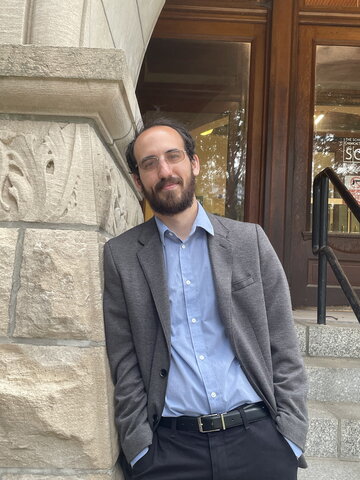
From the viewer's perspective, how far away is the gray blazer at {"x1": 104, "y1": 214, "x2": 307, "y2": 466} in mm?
1527

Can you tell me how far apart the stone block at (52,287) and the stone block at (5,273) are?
0.10 ft

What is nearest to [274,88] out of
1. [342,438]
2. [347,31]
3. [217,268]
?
[347,31]

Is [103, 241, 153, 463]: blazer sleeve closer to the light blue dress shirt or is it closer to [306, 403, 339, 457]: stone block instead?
the light blue dress shirt

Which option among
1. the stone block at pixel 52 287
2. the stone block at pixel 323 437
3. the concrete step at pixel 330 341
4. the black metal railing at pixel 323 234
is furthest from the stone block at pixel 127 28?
the concrete step at pixel 330 341

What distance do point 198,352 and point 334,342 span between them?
1.90m

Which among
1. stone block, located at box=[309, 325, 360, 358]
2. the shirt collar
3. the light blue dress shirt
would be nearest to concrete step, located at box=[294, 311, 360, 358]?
stone block, located at box=[309, 325, 360, 358]

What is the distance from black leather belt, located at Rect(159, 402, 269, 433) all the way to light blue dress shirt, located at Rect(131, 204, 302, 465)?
0.02 metres

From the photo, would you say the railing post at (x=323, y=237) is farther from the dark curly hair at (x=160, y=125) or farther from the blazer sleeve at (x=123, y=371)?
the blazer sleeve at (x=123, y=371)

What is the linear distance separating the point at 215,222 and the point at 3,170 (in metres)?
0.68

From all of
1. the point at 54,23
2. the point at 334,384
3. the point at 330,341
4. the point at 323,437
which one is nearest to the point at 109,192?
the point at 54,23

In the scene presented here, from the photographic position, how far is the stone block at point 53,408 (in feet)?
4.64

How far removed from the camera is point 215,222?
173 centimetres

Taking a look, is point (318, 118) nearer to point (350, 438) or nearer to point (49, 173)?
point (350, 438)

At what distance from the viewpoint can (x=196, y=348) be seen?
156cm
